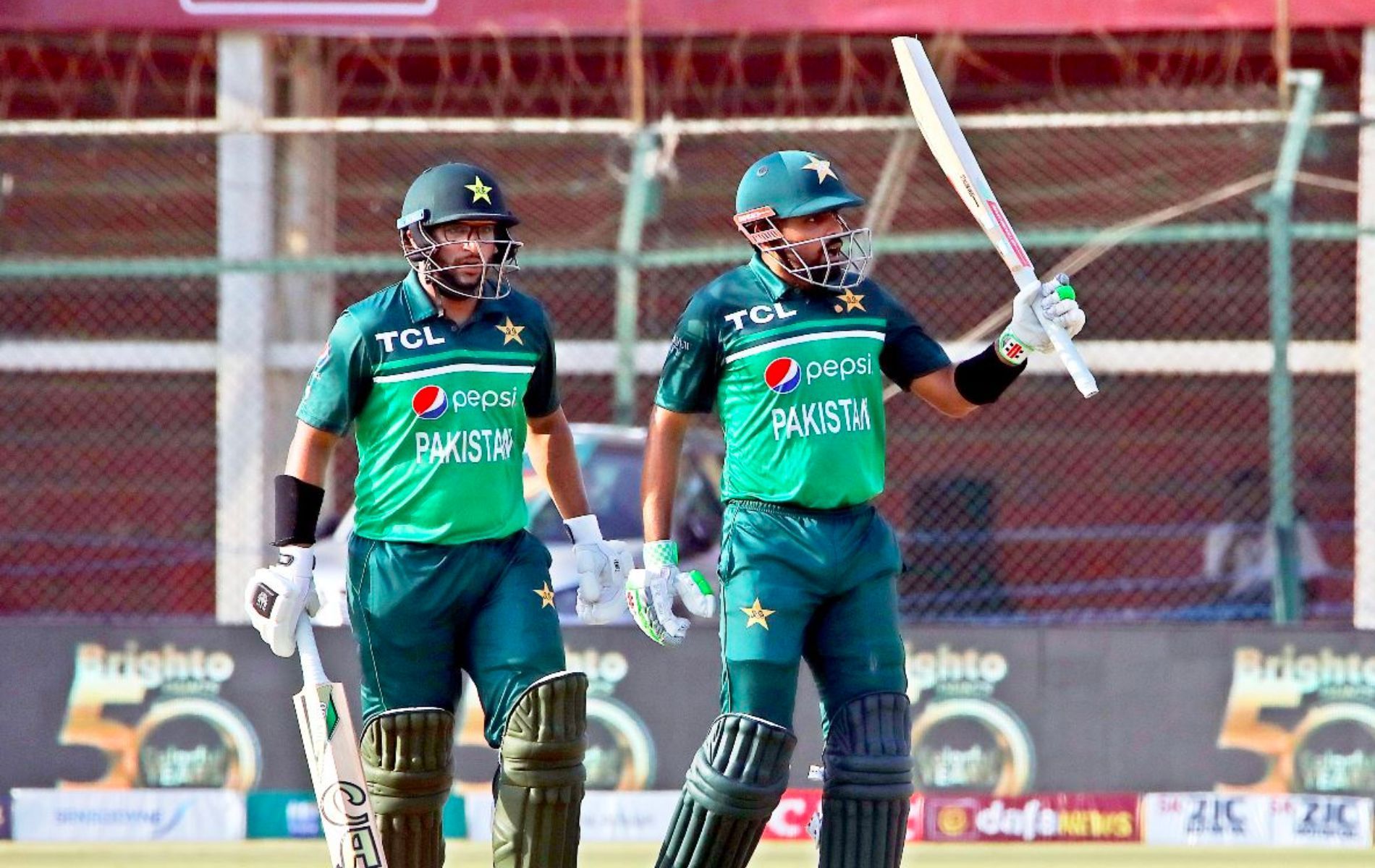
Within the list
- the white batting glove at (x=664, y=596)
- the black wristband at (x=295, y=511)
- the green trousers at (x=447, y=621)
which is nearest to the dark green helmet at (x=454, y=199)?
the black wristband at (x=295, y=511)

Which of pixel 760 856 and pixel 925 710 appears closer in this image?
pixel 760 856

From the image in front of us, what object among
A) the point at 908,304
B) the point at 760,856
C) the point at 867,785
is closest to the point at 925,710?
the point at 760,856

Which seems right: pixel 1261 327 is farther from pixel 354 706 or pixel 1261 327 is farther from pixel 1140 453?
pixel 354 706

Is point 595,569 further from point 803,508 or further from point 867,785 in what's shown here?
point 867,785

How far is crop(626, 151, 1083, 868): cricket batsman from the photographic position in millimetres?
5645

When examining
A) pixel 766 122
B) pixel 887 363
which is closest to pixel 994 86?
pixel 766 122

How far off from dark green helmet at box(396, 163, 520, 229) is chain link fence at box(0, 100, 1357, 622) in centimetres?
500

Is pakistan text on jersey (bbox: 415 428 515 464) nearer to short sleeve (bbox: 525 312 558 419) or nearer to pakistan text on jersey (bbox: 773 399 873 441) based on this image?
short sleeve (bbox: 525 312 558 419)

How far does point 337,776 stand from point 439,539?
2.14ft

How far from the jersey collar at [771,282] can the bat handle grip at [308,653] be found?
148 centimetres

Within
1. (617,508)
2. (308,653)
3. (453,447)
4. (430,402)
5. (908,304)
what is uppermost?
(908,304)

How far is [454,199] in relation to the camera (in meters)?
5.80

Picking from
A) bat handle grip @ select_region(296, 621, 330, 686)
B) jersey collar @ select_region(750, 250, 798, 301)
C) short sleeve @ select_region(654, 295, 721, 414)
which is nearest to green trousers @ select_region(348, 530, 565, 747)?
bat handle grip @ select_region(296, 621, 330, 686)

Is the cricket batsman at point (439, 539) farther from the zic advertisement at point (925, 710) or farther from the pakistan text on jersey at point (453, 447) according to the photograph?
the zic advertisement at point (925, 710)
